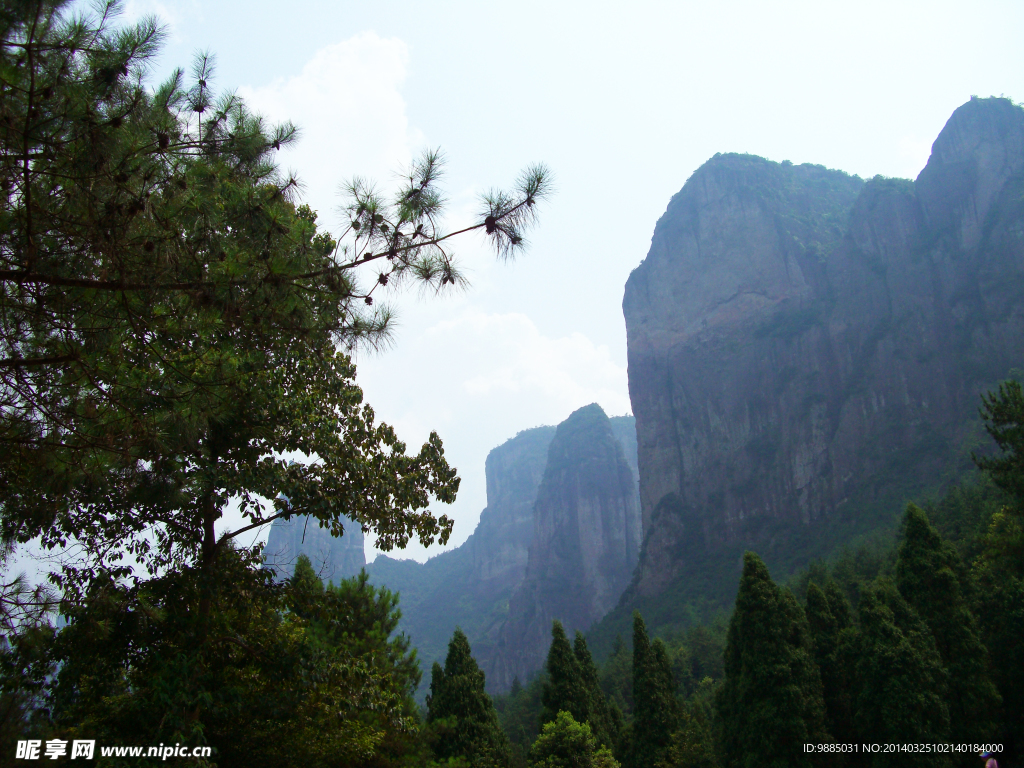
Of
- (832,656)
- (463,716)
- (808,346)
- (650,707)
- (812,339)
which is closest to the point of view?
(463,716)

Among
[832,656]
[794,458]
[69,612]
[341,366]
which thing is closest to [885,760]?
[832,656]

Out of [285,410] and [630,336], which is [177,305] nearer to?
[285,410]

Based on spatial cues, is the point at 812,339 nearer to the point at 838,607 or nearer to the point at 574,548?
the point at 574,548

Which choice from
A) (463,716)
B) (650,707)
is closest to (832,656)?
(650,707)

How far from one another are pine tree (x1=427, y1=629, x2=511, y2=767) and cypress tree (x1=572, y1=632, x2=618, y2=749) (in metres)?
3.70

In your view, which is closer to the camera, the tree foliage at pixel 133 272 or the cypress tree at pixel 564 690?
the tree foliage at pixel 133 272

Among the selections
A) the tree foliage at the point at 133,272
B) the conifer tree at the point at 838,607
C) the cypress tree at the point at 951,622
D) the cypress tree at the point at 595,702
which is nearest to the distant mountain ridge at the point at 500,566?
the cypress tree at the point at 595,702

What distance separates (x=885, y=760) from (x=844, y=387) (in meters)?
66.7

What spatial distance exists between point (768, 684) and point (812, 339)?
70.3 meters

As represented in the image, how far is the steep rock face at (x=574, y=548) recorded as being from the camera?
3994 inches

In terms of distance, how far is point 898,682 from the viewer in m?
15.5

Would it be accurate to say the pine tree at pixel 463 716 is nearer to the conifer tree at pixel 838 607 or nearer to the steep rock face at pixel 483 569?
the conifer tree at pixel 838 607

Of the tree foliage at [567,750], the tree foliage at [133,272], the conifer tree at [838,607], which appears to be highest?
the tree foliage at [133,272]

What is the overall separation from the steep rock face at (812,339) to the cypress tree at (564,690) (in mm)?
52265
